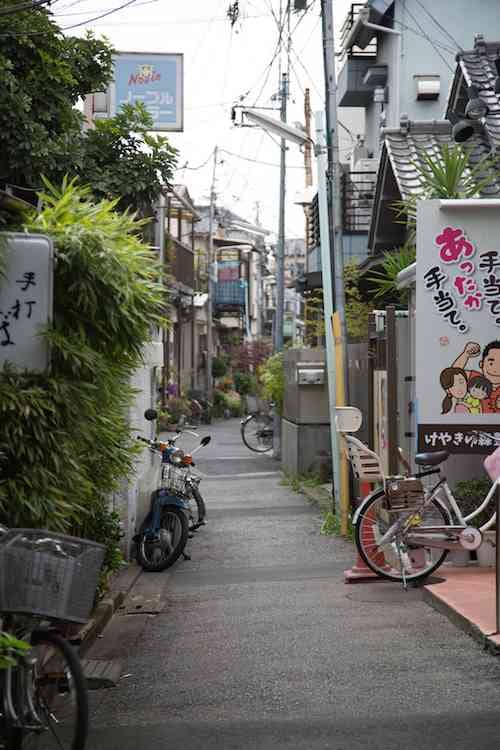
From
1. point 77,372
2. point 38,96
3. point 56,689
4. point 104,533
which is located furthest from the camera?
point 38,96

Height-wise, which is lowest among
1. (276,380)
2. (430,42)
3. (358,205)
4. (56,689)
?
(56,689)

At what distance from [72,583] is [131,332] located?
2.48 metres

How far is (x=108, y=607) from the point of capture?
9.47 metres

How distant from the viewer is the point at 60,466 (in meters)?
6.69

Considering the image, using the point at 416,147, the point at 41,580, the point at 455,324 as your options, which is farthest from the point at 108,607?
the point at 416,147

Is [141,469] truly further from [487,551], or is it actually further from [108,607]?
[487,551]

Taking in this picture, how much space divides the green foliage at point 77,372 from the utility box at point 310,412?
13373 mm

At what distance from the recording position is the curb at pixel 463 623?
24.8ft

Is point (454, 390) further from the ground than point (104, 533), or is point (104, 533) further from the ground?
point (454, 390)

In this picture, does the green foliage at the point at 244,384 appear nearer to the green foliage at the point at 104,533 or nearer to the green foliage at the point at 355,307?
the green foliage at the point at 355,307

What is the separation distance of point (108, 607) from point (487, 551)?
3746 millimetres

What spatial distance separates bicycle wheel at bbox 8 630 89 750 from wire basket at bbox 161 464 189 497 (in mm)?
6805

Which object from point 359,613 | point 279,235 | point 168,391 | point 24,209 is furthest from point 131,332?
point 168,391

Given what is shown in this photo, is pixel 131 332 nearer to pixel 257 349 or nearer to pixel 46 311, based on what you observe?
pixel 46 311
